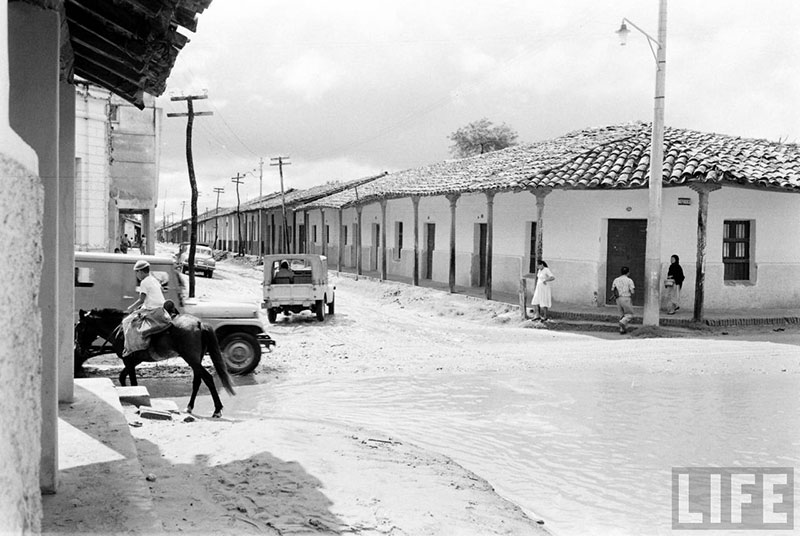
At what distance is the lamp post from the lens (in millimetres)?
15086

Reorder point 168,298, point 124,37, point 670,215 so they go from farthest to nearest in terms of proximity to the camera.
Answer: point 670,215, point 168,298, point 124,37

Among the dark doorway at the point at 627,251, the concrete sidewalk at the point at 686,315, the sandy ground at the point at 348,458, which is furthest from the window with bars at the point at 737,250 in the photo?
the sandy ground at the point at 348,458

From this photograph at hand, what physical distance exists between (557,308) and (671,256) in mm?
2874

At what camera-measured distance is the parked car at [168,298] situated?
10734 mm

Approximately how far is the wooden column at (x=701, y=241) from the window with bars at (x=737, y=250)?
1750 millimetres

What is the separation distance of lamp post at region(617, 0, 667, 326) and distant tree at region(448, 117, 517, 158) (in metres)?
34.9

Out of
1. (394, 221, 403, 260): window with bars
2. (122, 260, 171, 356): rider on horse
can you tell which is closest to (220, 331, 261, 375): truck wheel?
(122, 260, 171, 356): rider on horse

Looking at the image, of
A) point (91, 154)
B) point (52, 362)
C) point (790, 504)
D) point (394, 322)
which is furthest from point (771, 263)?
Result: point (91, 154)

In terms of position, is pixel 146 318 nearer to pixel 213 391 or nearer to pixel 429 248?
pixel 213 391

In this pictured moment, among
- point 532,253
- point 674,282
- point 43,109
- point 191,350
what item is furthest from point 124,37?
point 532,253

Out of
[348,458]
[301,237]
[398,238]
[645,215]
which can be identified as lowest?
[348,458]

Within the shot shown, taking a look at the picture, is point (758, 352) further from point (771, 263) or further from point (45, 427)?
point (45, 427)

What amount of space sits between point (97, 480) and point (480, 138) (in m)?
48.5

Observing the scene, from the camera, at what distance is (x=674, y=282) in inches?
655
